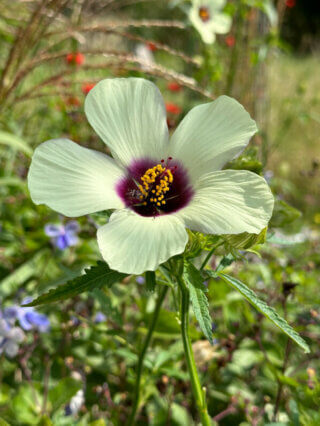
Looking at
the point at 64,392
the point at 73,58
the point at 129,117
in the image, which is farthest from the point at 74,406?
the point at 73,58

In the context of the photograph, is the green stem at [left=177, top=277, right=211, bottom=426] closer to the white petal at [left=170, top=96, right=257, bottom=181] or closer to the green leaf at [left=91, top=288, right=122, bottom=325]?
the white petal at [left=170, top=96, right=257, bottom=181]

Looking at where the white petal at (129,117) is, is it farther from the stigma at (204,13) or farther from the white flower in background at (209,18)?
the stigma at (204,13)

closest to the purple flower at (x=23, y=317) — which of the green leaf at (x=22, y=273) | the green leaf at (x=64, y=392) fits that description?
the green leaf at (x=64, y=392)

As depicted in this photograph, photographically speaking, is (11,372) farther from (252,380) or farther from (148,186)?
(148,186)

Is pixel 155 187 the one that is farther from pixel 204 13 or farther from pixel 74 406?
pixel 204 13

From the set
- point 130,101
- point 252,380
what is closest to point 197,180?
point 130,101

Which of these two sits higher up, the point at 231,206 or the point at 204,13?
the point at 204,13
